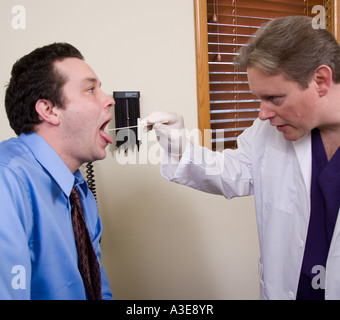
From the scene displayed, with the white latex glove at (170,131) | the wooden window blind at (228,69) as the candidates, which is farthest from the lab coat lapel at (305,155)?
the wooden window blind at (228,69)

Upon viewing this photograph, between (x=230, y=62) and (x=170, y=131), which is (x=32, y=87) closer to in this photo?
A: (x=170, y=131)

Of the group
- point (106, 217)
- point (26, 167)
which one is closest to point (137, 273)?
point (106, 217)

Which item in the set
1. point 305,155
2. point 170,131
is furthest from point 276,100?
point 170,131

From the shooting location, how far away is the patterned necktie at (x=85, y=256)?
0.90 m

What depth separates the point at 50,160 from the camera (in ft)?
2.86

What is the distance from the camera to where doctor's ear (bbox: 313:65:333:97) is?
2.75 ft

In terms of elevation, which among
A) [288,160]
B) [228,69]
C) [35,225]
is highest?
[228,69]

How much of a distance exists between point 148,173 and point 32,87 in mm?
667

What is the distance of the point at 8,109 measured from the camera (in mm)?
972

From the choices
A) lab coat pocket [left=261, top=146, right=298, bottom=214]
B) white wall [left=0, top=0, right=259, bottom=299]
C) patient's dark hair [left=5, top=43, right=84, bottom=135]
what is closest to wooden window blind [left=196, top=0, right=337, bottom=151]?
white wall [left=0, top=0, right=259, bottom=299]

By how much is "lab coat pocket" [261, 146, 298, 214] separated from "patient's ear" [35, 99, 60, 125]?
29.5 inches

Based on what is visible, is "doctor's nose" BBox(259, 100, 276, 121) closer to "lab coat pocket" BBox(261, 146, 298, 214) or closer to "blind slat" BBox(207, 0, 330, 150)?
"lab coat pocket" BBox(261, 146, 298, 214)

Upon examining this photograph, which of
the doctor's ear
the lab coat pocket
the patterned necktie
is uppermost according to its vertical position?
the doctor's ear
